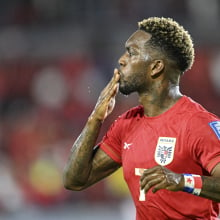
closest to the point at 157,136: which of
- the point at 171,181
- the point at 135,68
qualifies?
the point at 135,68

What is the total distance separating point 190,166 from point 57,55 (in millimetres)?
9331

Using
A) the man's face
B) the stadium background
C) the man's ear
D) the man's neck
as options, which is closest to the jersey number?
the man's neck

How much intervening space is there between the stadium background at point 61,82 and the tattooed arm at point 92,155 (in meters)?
5.83

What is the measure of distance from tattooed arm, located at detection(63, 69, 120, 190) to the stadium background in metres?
5.83

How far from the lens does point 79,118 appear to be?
12.6 m

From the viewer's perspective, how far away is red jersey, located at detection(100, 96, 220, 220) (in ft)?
14.5

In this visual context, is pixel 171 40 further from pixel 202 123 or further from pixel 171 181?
pixel 171 181

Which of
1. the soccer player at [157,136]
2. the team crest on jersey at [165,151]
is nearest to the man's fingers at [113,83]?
the soccer player at [157,136]

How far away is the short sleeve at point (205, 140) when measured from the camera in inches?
170

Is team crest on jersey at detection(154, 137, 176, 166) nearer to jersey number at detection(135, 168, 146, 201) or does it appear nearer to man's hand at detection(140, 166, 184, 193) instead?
jersey number at detection(135, 168, 146, 201)

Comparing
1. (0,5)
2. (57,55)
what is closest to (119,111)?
(57,55)

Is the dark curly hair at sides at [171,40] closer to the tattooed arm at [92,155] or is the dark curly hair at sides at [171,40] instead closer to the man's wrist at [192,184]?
the tattooed arm at [92,155]

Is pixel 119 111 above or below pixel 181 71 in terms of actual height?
below

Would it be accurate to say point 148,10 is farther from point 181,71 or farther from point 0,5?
point 181,71
